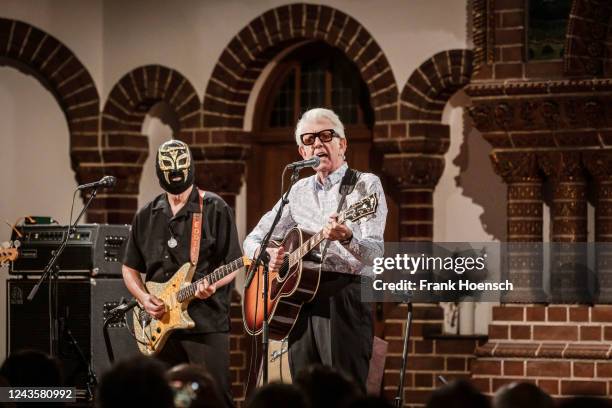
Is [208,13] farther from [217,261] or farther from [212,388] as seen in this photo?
[212,388]

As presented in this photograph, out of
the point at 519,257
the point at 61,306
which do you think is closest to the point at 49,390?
the point at 61,306

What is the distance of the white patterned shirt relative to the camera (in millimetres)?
6934

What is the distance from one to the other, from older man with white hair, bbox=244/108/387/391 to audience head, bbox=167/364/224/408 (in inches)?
71.0

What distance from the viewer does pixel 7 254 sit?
9.33 meters

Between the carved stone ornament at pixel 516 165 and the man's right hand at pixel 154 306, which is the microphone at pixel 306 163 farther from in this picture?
the carved stone ornament at pixel 516 165

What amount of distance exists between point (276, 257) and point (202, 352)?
0.75 meters

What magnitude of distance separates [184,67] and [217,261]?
464 cm

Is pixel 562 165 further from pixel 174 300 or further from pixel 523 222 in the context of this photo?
pixel 174 300

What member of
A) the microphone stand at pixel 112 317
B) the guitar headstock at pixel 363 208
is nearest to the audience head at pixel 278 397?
the guitar headstock at pixel 363 208

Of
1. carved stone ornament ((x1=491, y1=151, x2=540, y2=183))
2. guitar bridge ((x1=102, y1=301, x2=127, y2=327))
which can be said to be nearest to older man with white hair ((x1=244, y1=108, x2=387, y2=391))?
guitar bridge ((x1=102, y1=301, x2=127, y2=327))

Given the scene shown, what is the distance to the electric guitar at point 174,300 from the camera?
24.9 feet

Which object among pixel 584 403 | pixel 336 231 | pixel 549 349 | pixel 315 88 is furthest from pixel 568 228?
pixel 584 403

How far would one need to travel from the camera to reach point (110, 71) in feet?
40.6

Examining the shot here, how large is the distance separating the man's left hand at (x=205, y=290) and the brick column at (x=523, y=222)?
10.4ft
